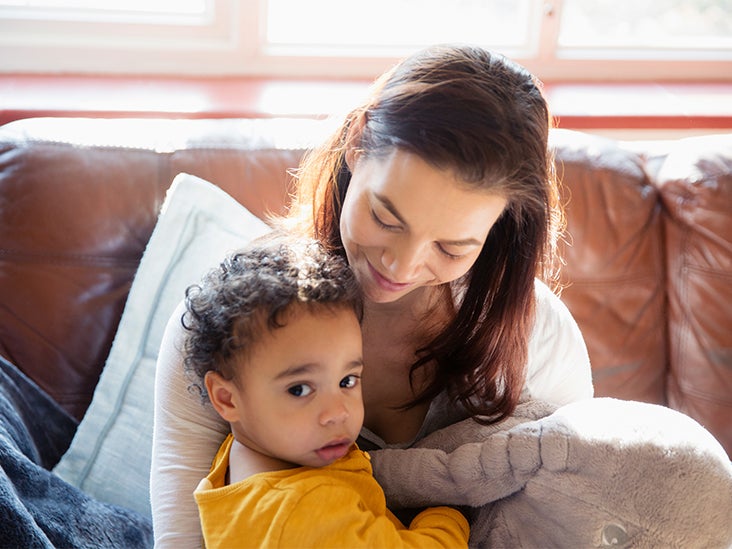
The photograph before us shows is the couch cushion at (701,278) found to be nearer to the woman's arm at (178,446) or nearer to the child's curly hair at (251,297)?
the child's curly hair at (251,297)

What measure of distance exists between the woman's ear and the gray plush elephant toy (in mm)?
452

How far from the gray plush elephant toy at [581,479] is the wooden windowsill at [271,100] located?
3.54ft

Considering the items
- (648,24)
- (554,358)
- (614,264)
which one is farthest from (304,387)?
(648,24)

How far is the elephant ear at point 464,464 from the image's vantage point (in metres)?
1.22

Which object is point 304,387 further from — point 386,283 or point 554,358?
point 554,358

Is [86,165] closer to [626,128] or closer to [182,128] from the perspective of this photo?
[182,128]

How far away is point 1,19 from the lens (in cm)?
235

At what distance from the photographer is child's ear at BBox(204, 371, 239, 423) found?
1199 millimetres

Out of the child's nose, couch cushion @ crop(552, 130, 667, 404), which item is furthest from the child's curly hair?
couch cushion @ crop(552, 130, 667, 404)

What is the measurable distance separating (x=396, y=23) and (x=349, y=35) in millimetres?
158

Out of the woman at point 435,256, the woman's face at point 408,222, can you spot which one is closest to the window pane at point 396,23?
the woman at point 435,256

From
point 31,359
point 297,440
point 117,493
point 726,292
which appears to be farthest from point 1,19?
point 726,292

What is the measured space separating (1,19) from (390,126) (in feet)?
5.19

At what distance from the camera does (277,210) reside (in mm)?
1906
